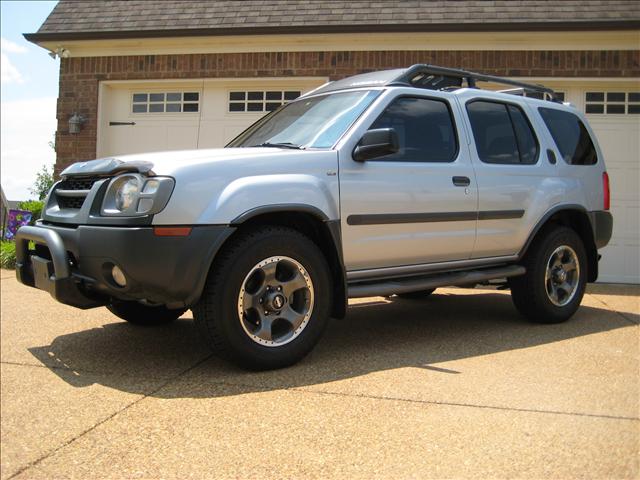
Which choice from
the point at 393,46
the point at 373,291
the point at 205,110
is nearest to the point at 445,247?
the point at 373,291

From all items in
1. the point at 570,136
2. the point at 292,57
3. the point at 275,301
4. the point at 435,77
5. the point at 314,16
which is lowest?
the point at 275,301

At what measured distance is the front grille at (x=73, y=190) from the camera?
3.82 m

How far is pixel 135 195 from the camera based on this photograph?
3434 mm

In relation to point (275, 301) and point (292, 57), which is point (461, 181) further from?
point (292, 57)

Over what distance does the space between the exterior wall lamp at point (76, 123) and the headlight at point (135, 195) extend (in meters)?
6.40

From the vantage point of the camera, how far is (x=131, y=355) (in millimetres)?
4141

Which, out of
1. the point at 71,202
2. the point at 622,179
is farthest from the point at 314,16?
the point at 71,202

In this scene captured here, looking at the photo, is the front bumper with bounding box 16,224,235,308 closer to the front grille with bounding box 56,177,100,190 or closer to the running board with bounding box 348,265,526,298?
the front grille with bounding box 56,177,100,190

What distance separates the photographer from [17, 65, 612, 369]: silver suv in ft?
11.3

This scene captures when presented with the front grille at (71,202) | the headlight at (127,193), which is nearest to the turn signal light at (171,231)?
the headlight at (127,193)

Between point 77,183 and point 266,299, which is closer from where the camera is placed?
point 266,299

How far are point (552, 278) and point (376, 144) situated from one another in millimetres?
2462

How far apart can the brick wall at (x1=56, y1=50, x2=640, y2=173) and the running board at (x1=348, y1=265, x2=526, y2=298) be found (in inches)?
177

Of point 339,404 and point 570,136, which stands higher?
point 570,136
